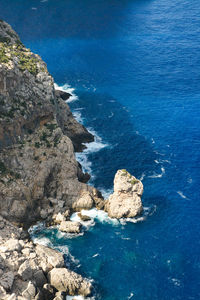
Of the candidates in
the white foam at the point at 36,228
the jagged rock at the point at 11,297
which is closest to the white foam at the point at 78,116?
the white foam at the point at 36,228

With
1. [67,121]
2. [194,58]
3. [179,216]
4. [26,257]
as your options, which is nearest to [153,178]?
[179,216]

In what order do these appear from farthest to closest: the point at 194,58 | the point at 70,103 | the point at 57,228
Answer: the point at 194,58 → the point at 70,103 → the point at 57,228

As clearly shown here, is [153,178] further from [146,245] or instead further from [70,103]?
[70,103]

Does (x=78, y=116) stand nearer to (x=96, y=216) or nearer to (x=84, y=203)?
(x=84, y=203)

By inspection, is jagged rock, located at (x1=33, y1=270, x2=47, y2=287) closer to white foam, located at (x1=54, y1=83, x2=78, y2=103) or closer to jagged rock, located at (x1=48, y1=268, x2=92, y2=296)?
jagged rock, located at (x1=48, y1=268, x2=92, y2=296)

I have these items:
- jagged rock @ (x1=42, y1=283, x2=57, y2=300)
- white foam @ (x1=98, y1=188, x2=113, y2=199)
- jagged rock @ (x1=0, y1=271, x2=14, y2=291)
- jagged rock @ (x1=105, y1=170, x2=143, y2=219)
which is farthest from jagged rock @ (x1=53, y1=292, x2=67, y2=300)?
white foam @ (x1=98, y1=188, x2=113, y2=199)

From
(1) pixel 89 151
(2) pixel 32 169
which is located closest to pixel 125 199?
(2) pixel 32 169
